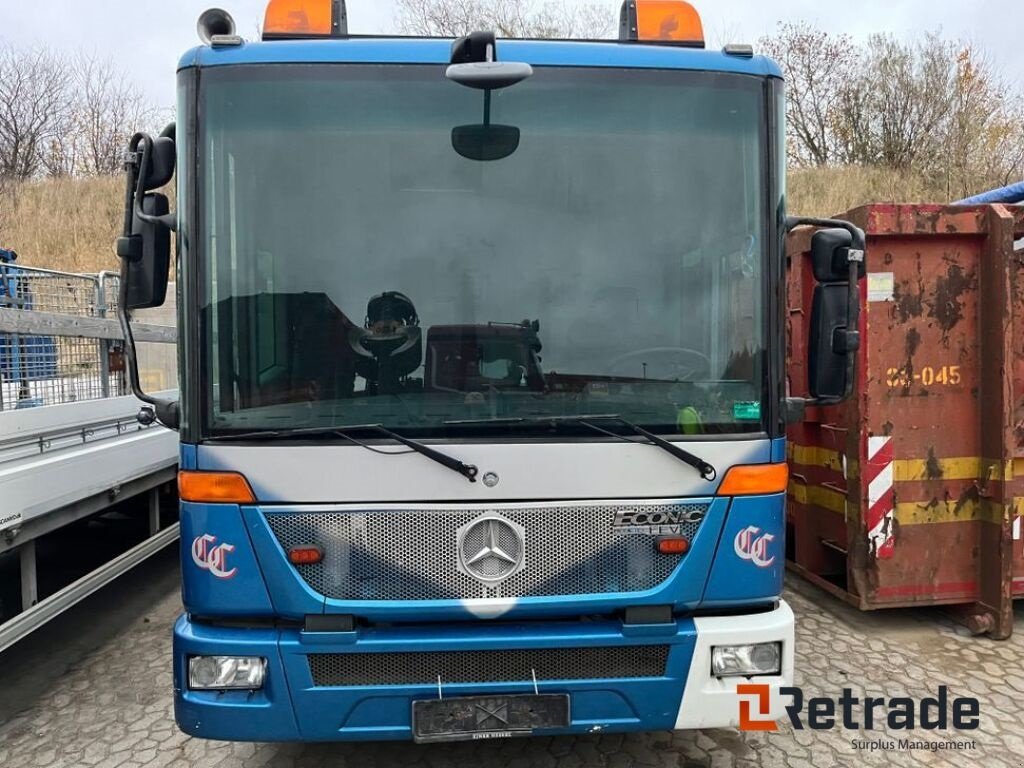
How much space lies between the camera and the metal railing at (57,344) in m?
3.49

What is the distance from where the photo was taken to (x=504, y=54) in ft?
8.05

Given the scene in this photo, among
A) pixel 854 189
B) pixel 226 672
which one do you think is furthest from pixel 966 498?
pixel 854 189

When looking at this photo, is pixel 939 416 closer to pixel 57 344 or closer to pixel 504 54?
pixel 504 54

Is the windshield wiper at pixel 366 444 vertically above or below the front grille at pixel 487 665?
above

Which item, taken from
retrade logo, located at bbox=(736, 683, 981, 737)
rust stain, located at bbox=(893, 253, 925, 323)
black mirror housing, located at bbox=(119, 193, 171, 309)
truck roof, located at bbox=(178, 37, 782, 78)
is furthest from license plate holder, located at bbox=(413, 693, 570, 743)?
rust stain, located at bbox=(893, 253, 925, 323)

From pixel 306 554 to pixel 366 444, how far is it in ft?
1.31

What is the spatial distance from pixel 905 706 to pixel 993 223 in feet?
8.36

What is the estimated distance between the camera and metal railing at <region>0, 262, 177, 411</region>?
349 cm

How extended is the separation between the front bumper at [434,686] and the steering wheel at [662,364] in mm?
821

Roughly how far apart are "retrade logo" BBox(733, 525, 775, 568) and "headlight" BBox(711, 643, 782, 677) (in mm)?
273

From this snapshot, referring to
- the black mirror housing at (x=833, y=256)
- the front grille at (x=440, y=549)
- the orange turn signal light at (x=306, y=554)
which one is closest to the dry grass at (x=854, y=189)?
the black mirror housing at (x=833, y=256)

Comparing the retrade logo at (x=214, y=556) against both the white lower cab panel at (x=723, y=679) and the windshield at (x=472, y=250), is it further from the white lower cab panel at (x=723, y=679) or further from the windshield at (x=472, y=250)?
the white lower cab panel at (x=723, y=679)

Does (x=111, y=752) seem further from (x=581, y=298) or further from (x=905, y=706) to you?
(x=905, y=706)

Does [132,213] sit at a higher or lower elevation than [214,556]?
higher
